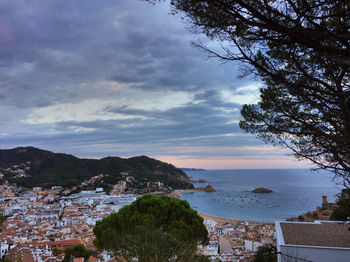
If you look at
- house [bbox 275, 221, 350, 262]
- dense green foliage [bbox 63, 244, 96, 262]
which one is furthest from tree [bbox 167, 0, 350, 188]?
dense green foliage [bbox 63, 244, 96, 262]

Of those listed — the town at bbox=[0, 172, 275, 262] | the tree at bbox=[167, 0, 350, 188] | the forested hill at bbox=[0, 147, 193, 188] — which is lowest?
the town at bbox=[0, 172, 275, 262]

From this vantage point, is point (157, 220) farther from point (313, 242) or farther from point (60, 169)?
point (60, 169)

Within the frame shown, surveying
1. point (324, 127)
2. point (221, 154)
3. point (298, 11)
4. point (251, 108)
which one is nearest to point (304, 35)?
point (298, 11)

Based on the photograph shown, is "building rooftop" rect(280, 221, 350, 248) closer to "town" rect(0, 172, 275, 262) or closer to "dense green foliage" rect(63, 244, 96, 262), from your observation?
"town" rect(0, 172, 275, 262)

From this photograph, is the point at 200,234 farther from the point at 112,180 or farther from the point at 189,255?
the point at 112,180

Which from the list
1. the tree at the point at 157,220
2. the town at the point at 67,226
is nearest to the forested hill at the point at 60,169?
the town at the point at 67,226

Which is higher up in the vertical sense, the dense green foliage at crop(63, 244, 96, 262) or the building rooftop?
the building rooftop
